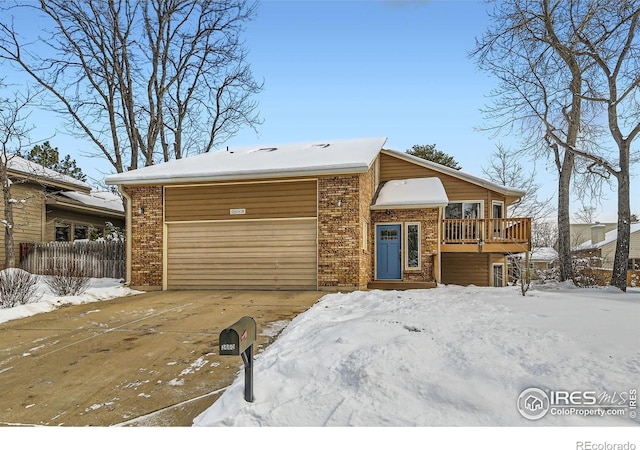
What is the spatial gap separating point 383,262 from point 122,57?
13917 millimetres

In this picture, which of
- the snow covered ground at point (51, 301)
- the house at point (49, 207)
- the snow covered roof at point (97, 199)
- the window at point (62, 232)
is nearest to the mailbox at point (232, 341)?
A: the snow covered ground at point (51, 301)

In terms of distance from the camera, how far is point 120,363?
3693mm

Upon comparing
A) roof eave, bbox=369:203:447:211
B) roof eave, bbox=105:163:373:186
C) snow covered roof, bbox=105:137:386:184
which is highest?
snow covered roof, bbox=105:137:386:184

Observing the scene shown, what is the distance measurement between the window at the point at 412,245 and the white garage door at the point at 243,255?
3666 mm

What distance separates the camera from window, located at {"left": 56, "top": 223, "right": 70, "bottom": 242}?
15391 mm

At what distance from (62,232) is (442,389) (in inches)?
704

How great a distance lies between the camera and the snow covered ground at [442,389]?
2139mm

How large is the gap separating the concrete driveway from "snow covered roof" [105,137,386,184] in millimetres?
3491

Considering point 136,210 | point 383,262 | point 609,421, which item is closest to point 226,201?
point 136,210

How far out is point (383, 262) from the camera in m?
11.5

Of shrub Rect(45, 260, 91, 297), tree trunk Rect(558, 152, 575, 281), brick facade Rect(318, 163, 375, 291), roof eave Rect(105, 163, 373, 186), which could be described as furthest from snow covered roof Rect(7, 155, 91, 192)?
tree trunk Rect(558, 152, 575, 281)

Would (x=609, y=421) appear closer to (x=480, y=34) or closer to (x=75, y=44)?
(x=480, y=34)

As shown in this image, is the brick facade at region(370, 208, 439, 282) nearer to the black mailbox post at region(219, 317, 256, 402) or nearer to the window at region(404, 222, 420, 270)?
the window at region(404, 222, 420, 270)

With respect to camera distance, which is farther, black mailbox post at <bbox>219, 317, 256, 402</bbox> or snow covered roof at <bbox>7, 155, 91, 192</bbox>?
snow covered roof at <bbox>7, 155, 91, 192</bbox>
